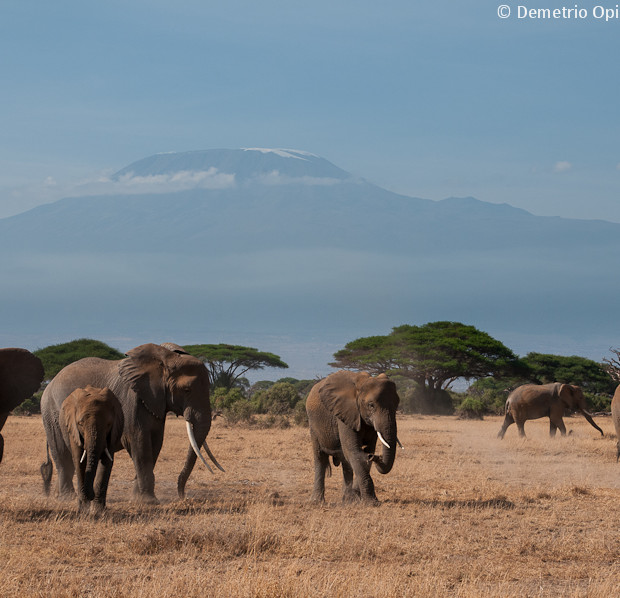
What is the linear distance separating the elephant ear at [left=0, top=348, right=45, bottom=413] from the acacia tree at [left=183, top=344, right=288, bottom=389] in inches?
2030

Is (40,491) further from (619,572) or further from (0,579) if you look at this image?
(619,572)

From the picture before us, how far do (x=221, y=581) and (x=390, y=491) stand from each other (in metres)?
7.61

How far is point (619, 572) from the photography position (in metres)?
9.73

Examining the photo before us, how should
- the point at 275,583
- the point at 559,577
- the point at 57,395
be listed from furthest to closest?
the point at 57,395 → the point at 559,577 → the point at 275,583

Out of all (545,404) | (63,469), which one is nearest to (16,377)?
(63,469)

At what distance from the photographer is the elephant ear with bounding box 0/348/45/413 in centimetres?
1402

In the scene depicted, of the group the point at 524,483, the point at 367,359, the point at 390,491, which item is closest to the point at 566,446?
the point at 524,483

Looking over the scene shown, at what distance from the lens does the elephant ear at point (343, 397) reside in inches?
552

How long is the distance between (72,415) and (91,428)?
717mm

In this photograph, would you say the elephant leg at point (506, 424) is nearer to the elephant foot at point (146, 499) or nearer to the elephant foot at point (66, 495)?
the elephant foot at point (146, 499)

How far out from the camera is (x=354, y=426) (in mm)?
14000

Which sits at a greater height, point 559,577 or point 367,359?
point 367,359

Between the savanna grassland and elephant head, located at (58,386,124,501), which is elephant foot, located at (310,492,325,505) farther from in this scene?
elephant head, located at (58,386,124,501)

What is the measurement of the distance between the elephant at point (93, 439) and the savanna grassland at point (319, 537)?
41 cm
